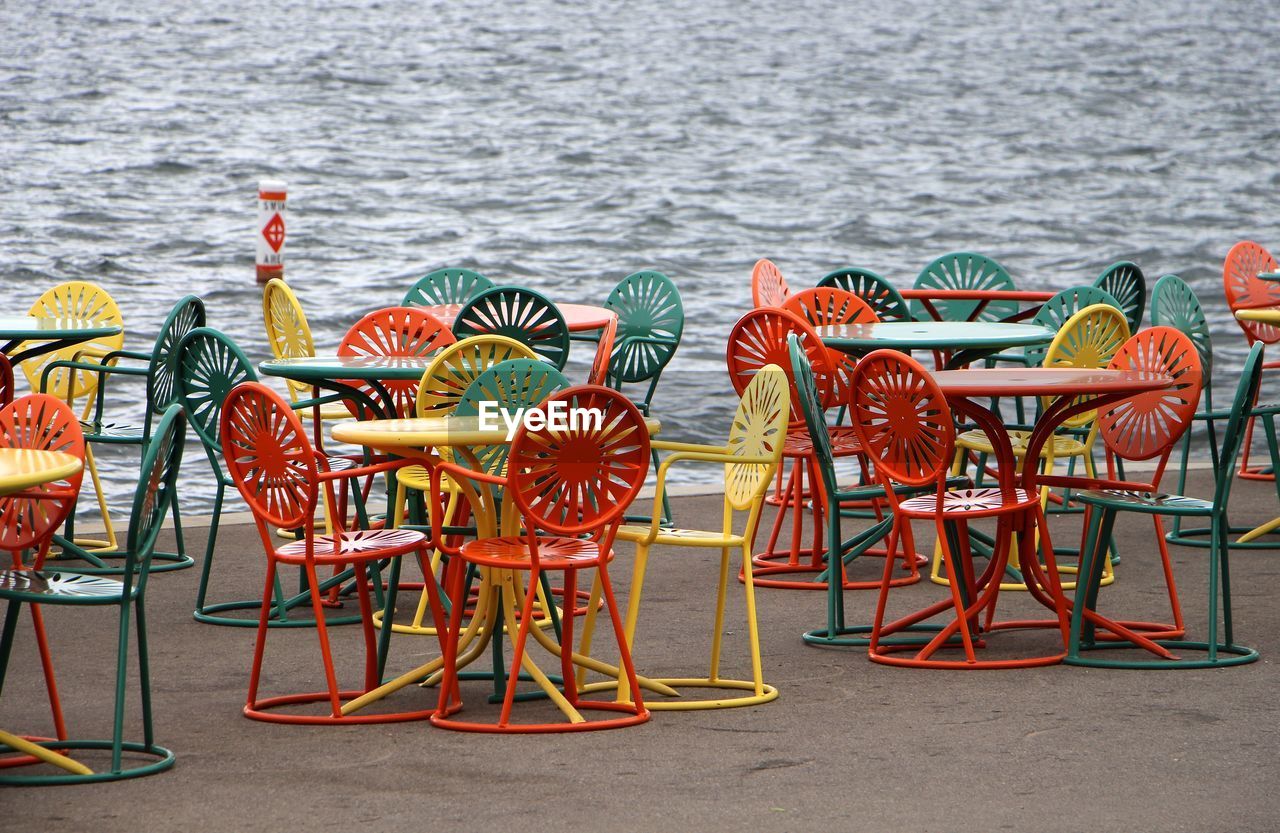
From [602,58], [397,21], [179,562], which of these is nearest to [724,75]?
[602,58]

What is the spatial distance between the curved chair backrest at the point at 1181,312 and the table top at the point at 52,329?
436 centimetres

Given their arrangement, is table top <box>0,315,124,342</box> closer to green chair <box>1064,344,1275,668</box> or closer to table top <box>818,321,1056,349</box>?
table top <box>818,321,1056,349</box>

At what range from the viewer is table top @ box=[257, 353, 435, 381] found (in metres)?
6.38

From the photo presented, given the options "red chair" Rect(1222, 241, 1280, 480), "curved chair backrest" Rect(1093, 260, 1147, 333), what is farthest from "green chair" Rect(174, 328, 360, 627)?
"red chair" Rect(1222, 241, 1280, 480)

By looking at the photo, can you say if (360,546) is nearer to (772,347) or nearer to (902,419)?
(902,419)

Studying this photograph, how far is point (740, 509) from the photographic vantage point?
5762 mm

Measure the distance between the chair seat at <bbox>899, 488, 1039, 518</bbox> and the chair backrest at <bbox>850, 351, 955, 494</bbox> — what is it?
0.41 feet

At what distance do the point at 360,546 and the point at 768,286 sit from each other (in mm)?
4106

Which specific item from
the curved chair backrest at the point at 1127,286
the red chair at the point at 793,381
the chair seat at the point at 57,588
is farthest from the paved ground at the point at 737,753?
the curved chair backrest at the point at 1127,286

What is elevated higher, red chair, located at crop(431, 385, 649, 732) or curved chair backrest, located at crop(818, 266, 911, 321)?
curved chair backrest, located at crop(818, 266, 911, 321)

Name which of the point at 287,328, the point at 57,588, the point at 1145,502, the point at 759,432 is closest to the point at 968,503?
the point at 1145,502

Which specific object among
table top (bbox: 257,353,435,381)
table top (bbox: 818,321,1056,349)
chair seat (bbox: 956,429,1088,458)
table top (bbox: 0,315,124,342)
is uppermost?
table top (bbox: 0,315,124,342)

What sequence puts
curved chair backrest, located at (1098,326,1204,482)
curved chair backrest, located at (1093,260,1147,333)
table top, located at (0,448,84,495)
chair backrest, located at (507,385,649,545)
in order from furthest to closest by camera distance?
1. curved chair backrest, located at (1093,260,1147,333)
2. curved chair backrest, located at (1098,326,1204,482)
3. chair backrest, located at (507,385,649,545)
4. table top, located at (0,448,84,495)

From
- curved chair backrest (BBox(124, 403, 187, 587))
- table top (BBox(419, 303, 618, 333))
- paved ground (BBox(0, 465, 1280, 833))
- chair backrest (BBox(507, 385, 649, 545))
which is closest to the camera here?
paved ground (BBox(0, 465, 1280, 833))
